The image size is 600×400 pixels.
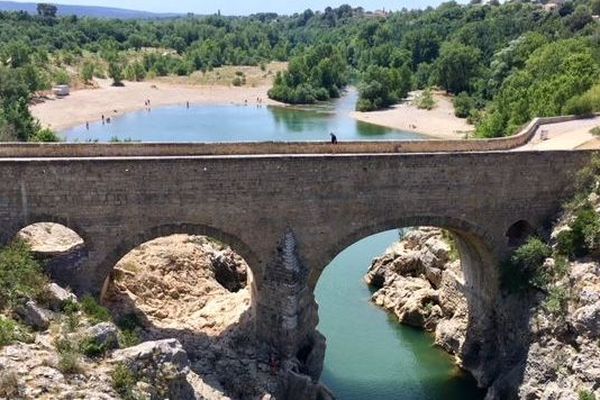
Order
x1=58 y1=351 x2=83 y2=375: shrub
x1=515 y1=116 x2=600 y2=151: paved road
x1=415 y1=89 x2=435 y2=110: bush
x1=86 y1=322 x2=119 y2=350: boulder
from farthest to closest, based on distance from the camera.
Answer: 1. x1=415 y1=89 x2=435 y2=110: bush
2. x1=515 y1=116 x2=600 y2=151: paved road
3. x1=86 y1=322 x2=119 y2=350: boulder
4. x1=58 y1=351 x2=83 y2=375: shrub

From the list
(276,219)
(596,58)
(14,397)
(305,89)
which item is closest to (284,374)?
(276,219)

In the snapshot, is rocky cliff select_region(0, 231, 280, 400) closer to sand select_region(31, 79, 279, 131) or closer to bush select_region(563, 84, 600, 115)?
bush select_region(563, 84, 600, 115)

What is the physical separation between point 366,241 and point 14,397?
2606 cm

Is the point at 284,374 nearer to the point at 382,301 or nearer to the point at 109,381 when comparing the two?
the point at 109,381

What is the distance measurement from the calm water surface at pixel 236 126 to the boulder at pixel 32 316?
4252cm

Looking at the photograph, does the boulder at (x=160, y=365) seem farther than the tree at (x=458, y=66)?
No

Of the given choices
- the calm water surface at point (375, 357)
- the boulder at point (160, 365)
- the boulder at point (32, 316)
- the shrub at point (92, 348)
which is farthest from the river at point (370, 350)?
the boulder at point (32, 316)

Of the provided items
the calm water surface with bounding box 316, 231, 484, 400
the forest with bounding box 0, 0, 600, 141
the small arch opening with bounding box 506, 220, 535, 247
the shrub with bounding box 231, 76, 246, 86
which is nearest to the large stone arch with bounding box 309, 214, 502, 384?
the small arch opening with bounding box 506, 220, 535, 247

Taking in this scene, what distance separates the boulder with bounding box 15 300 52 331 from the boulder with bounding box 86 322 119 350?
1.06m

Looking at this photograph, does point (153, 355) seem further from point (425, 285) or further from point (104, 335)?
point (425, 285)

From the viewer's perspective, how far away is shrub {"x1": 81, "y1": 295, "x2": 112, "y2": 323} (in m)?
17.9

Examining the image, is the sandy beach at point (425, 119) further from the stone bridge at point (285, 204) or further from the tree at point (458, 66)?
the stone bridge at point (285, 204)

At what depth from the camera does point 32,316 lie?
1652 cm

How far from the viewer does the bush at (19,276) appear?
16.8 m
